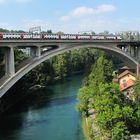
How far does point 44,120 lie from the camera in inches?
1378

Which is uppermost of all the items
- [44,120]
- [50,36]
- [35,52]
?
[50,36]

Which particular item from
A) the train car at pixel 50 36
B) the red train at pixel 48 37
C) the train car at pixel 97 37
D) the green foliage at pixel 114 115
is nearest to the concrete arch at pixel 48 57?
the red train at pixel 48 37

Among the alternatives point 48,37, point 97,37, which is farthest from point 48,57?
point 97,37

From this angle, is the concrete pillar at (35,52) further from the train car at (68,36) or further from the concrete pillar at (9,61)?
the train car at (68,36)

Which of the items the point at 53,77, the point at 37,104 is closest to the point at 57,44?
the point at 37,104

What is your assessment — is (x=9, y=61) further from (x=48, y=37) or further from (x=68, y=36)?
(x=68, y=36)

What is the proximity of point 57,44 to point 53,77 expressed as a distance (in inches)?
1147

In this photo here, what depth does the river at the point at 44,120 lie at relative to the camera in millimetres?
29892

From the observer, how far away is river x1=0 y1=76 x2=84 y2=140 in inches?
1177

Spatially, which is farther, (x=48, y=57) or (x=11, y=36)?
(x=48, y=57)

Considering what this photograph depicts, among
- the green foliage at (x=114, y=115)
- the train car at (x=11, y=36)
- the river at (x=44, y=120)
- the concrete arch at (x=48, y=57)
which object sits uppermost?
the train car at (x=11, y=36)

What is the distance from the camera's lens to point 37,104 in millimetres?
43375

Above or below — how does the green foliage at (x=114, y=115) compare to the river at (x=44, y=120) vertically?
above

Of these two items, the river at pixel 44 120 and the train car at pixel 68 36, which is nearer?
the river at pixel 44 120
